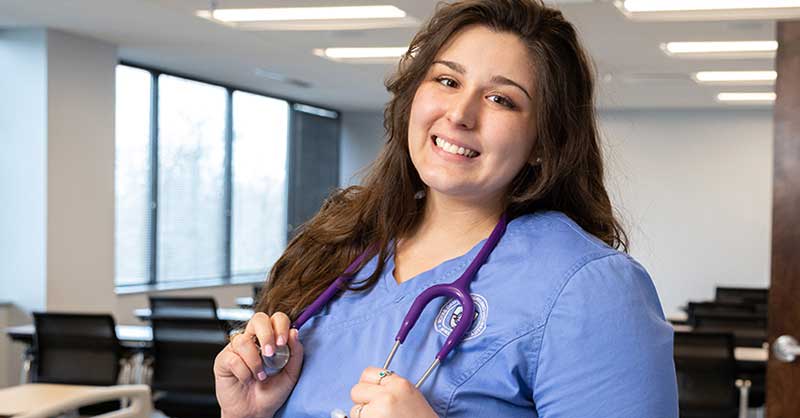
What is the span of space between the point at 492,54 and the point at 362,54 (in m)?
6.56

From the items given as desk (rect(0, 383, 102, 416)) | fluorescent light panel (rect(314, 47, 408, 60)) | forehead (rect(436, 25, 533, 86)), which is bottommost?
desk (rect(0, 383, 102, 416))

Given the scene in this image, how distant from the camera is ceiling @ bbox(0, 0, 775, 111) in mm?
5949

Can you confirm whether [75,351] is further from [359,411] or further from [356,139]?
[356,139]

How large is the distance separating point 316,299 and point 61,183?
599cm

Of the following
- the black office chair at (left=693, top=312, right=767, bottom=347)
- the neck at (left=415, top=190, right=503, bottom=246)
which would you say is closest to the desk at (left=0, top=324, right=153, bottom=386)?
the black office chair at (left=693, top=312, right=767, bottom=347)

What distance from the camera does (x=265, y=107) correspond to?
10.5 metres

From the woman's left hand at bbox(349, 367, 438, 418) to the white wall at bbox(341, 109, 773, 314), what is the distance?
1002 centimetres

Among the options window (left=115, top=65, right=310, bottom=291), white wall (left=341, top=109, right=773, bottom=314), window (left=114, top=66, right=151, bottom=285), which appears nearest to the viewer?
window (left=114, top=66, right=151, bottom=285)

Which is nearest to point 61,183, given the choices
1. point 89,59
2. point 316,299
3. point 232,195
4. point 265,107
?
point 89,59

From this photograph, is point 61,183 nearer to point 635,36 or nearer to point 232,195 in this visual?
point 232,195

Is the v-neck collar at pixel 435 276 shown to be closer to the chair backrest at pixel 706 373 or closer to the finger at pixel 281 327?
the finger at pixel 281 327

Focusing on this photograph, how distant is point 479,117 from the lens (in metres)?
1.26

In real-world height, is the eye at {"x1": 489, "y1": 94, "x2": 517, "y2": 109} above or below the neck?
above

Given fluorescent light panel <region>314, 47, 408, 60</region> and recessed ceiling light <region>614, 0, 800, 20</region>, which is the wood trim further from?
fluorescent light panel <region>314, 47, 408, 60</region>
